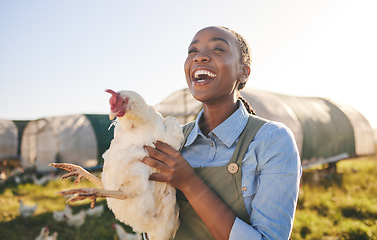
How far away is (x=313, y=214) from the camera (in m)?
5.45

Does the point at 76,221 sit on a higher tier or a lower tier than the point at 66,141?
higher

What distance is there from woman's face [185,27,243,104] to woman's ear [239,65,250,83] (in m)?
0.08

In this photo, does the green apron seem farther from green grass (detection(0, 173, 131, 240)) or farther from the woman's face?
green grass (detection(0, 173, 131, 240))

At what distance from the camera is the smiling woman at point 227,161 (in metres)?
1.20

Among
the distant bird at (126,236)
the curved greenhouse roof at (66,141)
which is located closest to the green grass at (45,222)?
the distant bird at (126,236)

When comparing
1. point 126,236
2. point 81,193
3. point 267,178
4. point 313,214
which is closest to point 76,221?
point 126,236

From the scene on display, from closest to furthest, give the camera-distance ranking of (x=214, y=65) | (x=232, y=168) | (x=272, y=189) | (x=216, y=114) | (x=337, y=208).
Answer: (x=272, y=189) → (x=232, y=168) → (x=214, y=65) → (x=216, y=114) → (x=337, y=208)

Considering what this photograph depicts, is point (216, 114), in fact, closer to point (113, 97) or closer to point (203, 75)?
point (203, 75)

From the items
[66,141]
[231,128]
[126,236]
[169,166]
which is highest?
[231,128]

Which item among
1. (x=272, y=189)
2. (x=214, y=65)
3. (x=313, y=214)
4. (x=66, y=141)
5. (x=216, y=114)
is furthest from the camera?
(x=66, y=141)

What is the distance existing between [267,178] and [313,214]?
5029 mm

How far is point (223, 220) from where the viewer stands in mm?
1194

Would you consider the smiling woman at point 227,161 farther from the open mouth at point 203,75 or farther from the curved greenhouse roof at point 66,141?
the curved greenhouse roof at point 66,141

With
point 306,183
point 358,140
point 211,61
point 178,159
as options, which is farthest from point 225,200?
point 358,140
